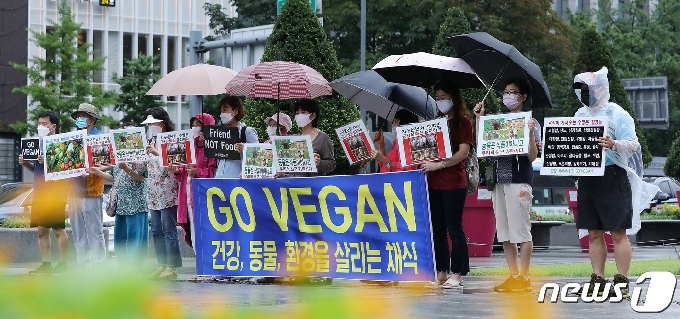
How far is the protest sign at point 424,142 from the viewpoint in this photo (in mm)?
9508

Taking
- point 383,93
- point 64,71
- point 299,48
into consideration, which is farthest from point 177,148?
point 64,71

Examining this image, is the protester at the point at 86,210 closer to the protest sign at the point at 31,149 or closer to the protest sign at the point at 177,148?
the protest sign at the point at 31,149

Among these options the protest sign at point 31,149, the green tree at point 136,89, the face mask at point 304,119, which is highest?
the green tree at point 136,89

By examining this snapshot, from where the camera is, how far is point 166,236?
39.9 feet

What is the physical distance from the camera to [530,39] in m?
39.5

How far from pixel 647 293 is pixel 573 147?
1.88m

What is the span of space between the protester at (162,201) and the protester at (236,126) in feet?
2.24

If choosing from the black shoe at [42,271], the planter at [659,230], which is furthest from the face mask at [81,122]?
the planter at [659,230]

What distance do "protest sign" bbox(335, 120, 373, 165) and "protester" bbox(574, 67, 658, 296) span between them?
2.28 metres

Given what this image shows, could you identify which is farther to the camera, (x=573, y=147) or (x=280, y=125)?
(x=280, y=125)

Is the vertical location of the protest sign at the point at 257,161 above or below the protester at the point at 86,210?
above

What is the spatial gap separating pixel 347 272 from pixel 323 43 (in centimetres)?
975

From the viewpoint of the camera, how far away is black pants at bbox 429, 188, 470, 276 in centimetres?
996

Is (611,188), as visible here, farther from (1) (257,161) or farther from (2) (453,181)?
(1) (257,161)
